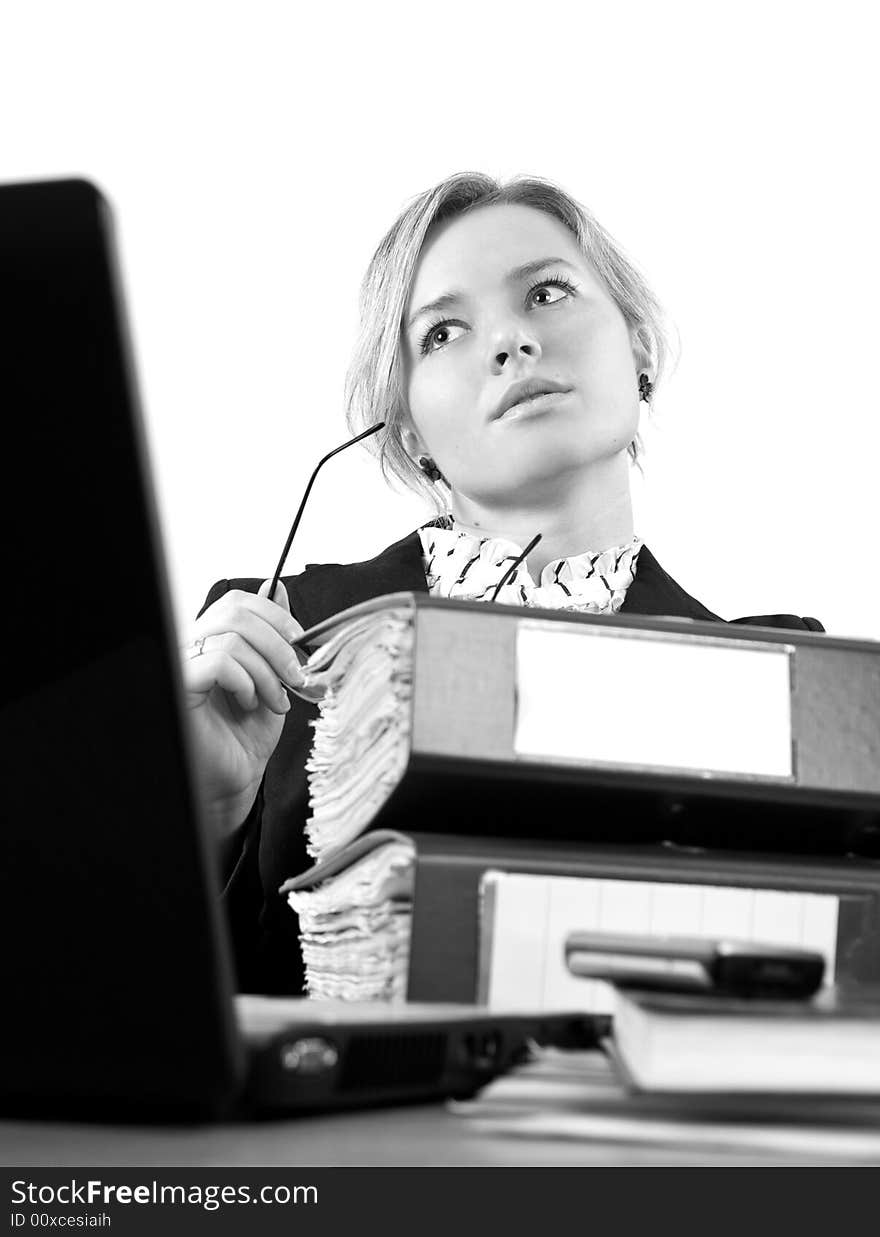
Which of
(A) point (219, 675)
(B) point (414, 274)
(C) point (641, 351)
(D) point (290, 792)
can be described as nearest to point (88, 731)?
(A) point (219, 675)

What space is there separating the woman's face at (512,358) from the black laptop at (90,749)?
3.22 ft

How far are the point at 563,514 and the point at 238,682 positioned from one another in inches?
22.7

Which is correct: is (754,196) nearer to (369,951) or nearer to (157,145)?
(157,145)

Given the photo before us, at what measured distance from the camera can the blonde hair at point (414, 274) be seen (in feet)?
4.65

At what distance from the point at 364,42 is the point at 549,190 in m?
1.07

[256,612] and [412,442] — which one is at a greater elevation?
[412,442]

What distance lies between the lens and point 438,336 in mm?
1381

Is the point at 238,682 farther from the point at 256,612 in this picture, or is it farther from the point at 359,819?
the point at 359,819

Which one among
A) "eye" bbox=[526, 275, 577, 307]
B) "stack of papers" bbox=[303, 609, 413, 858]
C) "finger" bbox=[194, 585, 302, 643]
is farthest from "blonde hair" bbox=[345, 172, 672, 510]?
"stack of papers" bbox=[303, 609, 413, 858]

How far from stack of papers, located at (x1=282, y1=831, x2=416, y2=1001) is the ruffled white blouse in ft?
2.04

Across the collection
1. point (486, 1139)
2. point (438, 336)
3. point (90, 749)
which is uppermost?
point (438, 336)

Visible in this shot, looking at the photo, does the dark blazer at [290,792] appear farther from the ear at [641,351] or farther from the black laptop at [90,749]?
the black laptop at [90,749]

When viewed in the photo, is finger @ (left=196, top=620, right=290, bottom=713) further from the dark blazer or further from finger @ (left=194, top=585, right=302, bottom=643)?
the dark blazer
